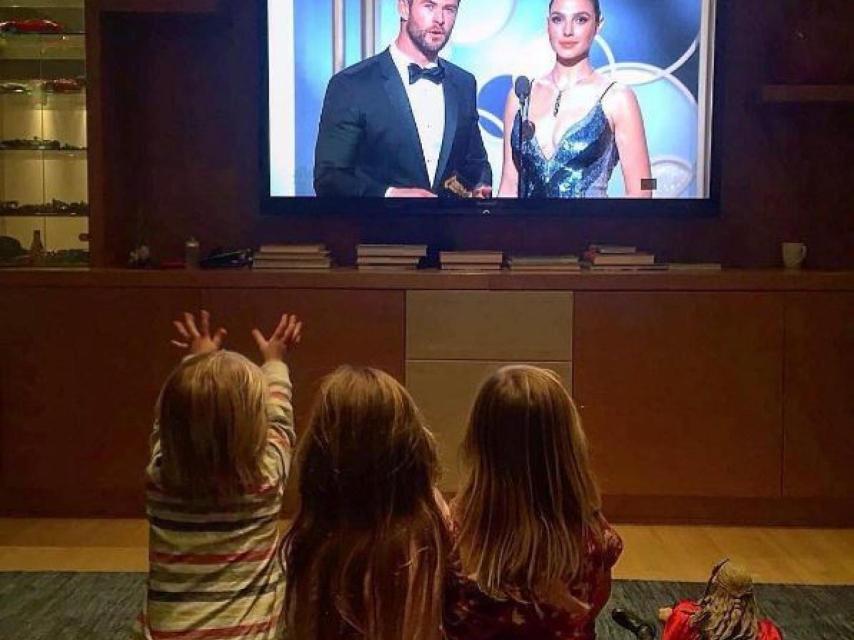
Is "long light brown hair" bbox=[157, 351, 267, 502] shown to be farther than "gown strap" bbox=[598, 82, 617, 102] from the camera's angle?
No

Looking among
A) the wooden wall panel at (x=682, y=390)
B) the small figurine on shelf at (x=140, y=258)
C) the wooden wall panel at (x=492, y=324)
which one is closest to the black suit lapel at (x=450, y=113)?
the wooden wall panel at (x=492, y=324)

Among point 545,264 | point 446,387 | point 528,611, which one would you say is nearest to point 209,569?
point 528,611

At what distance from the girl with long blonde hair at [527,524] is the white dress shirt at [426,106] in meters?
2.21

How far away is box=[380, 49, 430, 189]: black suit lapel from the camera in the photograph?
3668mm

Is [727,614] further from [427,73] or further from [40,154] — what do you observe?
[40,154]

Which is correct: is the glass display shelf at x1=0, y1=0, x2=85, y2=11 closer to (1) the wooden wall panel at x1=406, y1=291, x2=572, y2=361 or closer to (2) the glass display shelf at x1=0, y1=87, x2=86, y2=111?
(2) the glass display shelf at x1=0, y1=87, x2=86, y2=111

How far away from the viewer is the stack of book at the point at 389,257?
3.58 m

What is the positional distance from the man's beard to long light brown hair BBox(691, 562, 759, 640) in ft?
7.91

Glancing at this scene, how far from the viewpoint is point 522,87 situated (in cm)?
366

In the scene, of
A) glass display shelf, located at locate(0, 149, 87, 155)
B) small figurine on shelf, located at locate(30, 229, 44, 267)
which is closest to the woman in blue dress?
glass display shelf, located at locate(0, 149, 87, 155)

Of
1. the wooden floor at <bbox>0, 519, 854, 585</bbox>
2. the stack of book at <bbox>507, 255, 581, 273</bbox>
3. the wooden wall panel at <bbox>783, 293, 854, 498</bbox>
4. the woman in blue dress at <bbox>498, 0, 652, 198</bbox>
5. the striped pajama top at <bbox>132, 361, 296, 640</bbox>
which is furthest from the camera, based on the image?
the woman in blue dress at <bbox>498, 0, 652, 198</bbox>

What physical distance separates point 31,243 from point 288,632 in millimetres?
2749

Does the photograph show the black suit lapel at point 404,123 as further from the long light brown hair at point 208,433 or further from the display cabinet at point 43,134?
the long light brown hair at point 208,433

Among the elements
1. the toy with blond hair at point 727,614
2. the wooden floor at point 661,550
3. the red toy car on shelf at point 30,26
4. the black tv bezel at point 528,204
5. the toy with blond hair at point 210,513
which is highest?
the red toy car on shelf at point 30,26
